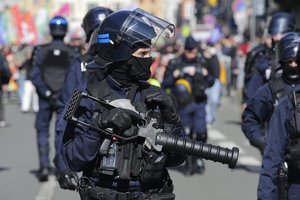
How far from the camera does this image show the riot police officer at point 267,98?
6062 mm

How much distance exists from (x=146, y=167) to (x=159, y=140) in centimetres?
16

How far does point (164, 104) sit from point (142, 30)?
393mm

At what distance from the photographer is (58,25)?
9.65m

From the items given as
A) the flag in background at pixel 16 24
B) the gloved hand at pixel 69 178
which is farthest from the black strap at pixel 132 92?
the flag in background at pixel 16 24

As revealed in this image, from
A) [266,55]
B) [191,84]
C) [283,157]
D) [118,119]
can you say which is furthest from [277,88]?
[191,84]

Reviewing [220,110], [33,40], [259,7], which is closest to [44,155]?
[220,110]

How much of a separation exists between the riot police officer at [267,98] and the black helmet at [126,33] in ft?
5.75

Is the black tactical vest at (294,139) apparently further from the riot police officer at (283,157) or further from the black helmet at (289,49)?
the black helmet at (289,49)

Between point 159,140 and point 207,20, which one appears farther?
point 207,20

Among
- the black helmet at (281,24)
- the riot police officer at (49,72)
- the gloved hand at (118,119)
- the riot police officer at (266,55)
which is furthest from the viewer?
the riot police officer at (49,72)

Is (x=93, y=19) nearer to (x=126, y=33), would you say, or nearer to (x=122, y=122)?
(x=126, y=33)

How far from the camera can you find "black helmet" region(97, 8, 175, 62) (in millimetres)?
4301

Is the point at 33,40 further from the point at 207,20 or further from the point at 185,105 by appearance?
the point at 185,105

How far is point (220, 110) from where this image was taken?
2277cm
